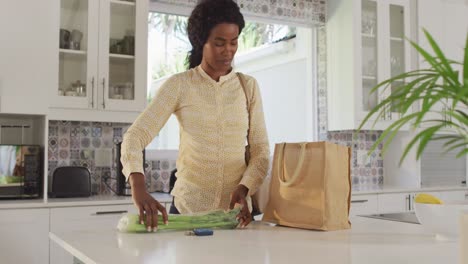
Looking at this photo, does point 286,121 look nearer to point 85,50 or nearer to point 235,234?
point 85,50

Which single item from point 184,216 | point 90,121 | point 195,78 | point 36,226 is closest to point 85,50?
Answer: point 90,121

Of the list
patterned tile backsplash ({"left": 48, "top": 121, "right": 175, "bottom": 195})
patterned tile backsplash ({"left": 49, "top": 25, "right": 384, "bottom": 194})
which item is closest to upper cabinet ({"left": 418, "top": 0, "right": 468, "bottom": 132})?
patterned tile backsplash ({"left": 49, "top": 25, "right": 384, "bottom": 194})

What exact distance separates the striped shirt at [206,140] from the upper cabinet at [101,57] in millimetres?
1467

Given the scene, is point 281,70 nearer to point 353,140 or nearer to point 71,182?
point 353,140

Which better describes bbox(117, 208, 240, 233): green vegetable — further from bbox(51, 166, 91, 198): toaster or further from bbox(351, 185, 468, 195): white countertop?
bbox(351, 185, 468, 195): white countertop

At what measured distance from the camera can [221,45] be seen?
1728 mm

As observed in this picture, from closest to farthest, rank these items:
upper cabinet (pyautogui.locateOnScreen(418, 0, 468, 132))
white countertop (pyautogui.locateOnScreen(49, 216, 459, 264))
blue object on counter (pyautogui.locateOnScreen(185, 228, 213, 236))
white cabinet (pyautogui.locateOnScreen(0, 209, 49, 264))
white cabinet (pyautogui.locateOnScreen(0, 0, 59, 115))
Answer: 1. white countertop (pyautogui.locateOnScreen(49, 216, 459, 264))
2. blue object on counter (pyautogui.locateOnScreen(185, 228, 213, 236))
3. white cabinet (pyautogui.locateOnScreen(0, 209, 49, 264))
4. white cabinet (pyautogui.locateOnScreen(0, 0, 59, 115))
5. upper cabinet (pyautogui.locateOnScreen(418, 0, 468, 132))

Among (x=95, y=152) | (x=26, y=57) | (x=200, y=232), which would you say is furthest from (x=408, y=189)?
(x=200, y=232)

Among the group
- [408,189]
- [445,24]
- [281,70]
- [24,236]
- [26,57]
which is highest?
[445,24]

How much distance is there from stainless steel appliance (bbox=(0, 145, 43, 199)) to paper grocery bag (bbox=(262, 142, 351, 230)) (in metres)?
1.73

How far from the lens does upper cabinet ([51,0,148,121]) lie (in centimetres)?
304

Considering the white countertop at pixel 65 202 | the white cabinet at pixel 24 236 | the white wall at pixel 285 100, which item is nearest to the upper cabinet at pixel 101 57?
the white countertop at pixel 65 202

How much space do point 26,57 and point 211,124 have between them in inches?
62.7

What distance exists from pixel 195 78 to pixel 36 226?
4.71ft
